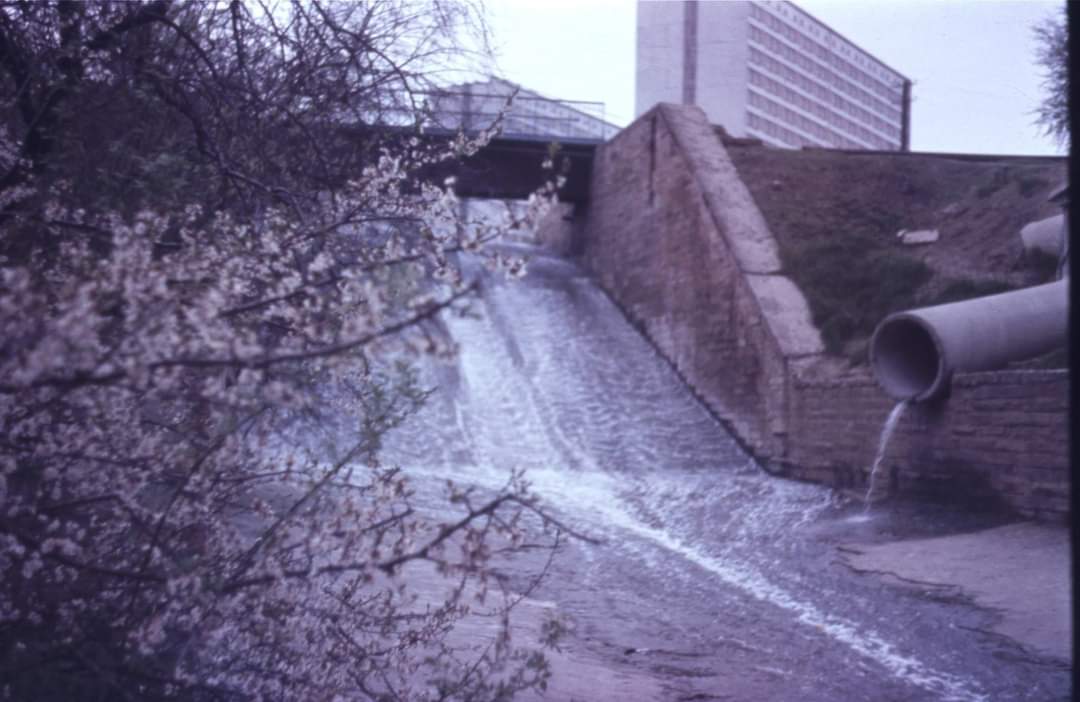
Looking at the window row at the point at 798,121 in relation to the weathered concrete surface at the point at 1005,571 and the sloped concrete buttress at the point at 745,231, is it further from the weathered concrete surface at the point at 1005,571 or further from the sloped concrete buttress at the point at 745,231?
the weathered concrete surface at the point at 1005,571

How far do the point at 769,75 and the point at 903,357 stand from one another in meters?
32.2

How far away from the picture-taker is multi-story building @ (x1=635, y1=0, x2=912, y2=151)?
29.0 meters

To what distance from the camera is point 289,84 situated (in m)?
5.68

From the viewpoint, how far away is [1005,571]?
7441 millimetres

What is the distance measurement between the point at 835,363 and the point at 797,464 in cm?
129

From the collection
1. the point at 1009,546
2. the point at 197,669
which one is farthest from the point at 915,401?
the point at 197,669

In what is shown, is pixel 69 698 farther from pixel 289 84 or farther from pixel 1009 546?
pixel 1009 546

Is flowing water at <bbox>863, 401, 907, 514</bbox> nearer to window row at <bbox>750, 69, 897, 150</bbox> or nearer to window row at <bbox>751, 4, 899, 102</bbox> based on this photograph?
window row at <bbox>751, 4, 899, 102</bbox>

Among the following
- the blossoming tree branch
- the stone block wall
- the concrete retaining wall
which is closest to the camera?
the blossoming tree branch

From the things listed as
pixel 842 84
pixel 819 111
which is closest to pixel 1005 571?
pixel 842 84

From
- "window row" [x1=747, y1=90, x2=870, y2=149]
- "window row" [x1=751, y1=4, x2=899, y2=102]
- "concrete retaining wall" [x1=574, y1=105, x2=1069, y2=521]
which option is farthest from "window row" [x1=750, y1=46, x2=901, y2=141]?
"concrete retaining wall" [x1=574, y1=105, x2=1069, y2=521]

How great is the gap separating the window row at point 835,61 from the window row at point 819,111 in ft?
6.08

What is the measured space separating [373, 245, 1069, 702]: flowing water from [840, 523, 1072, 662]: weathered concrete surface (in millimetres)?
178

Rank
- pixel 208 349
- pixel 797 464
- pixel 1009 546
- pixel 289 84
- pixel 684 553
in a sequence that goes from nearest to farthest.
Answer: pixel 208 349 < pixel 289 84 < pixel 1009 546 < pixel 684 553 < pixel 797 464
